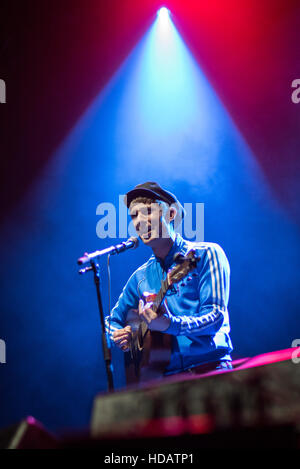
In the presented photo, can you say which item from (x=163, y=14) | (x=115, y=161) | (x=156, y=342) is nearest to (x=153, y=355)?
(x=156, y=342)

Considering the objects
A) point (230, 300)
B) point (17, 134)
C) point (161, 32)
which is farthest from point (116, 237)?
point (161, 32)

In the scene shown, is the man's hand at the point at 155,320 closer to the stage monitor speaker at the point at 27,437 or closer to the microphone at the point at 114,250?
the microphone at the point at 114,250

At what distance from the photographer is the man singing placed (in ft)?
8.96

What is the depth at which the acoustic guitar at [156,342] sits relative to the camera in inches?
108

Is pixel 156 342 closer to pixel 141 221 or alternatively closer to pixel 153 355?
pixel 153 355

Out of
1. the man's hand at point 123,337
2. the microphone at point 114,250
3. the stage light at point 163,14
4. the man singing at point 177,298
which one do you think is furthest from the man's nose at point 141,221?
the stage light at point 163,14

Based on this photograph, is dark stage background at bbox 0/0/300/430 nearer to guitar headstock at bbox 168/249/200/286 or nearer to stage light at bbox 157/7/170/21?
stage light at bbox 157/7/170/21

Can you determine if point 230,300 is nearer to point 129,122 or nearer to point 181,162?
point 181,162

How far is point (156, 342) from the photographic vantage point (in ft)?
9.46

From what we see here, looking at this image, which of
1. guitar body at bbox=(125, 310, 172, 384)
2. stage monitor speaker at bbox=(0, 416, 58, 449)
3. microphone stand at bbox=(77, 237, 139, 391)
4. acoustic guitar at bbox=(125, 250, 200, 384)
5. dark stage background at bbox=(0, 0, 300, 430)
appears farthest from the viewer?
dark stage background at bbox=(0, 0, 300, 430)

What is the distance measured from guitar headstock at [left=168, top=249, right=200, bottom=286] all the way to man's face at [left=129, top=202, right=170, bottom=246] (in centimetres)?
48

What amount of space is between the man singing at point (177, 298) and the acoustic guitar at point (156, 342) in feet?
0.14

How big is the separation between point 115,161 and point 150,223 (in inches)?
55.5

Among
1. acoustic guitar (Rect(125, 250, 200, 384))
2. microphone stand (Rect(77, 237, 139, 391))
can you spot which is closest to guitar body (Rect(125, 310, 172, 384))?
acoustic guitar (Rect(125, 250, 200, 384))
